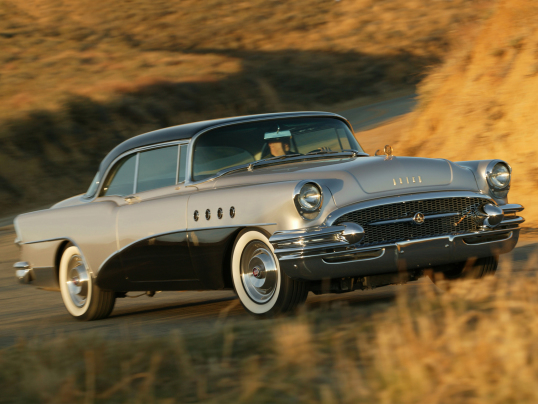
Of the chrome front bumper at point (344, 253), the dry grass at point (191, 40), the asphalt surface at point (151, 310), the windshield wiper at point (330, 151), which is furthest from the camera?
the dry grass at point (191, 40)

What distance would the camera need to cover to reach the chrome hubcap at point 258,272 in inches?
227

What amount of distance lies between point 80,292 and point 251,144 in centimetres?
225

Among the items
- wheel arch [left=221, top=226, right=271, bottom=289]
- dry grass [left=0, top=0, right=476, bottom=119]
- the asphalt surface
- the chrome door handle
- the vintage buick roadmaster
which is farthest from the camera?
dry grass [left=0, top=0, right=476, bottom=119]

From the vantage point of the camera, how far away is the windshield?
261 inches

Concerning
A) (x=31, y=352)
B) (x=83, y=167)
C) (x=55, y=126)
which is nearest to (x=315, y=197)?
(x=31, y=352)

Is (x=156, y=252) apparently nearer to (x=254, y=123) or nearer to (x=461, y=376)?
(x=254, y=123)

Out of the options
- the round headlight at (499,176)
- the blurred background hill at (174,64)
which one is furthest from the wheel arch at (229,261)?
the blurred background hill at (174,64)

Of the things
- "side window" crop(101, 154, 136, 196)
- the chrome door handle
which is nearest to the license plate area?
the chrome door handle

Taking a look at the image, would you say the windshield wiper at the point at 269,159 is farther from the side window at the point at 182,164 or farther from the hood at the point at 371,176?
the side window at the point at 182,164

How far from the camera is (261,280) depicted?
5871 mm

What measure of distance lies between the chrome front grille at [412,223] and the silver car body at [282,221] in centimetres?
2

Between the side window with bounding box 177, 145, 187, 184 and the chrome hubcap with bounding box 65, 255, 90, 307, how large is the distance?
4.75 feet

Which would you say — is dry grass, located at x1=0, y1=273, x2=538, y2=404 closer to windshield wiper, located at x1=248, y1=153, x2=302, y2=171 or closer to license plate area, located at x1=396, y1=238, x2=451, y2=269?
license plate area, located at x1=396, y1=238, x2=451, y2=269

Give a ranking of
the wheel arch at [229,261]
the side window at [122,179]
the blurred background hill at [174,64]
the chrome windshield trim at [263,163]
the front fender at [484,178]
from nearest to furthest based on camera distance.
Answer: the wheel arch at [229,261]
the front fender at [484,178]
the chrome windshield trim at [263,163]
the side window at [122,179]
the blurred background hill at [174,64]
